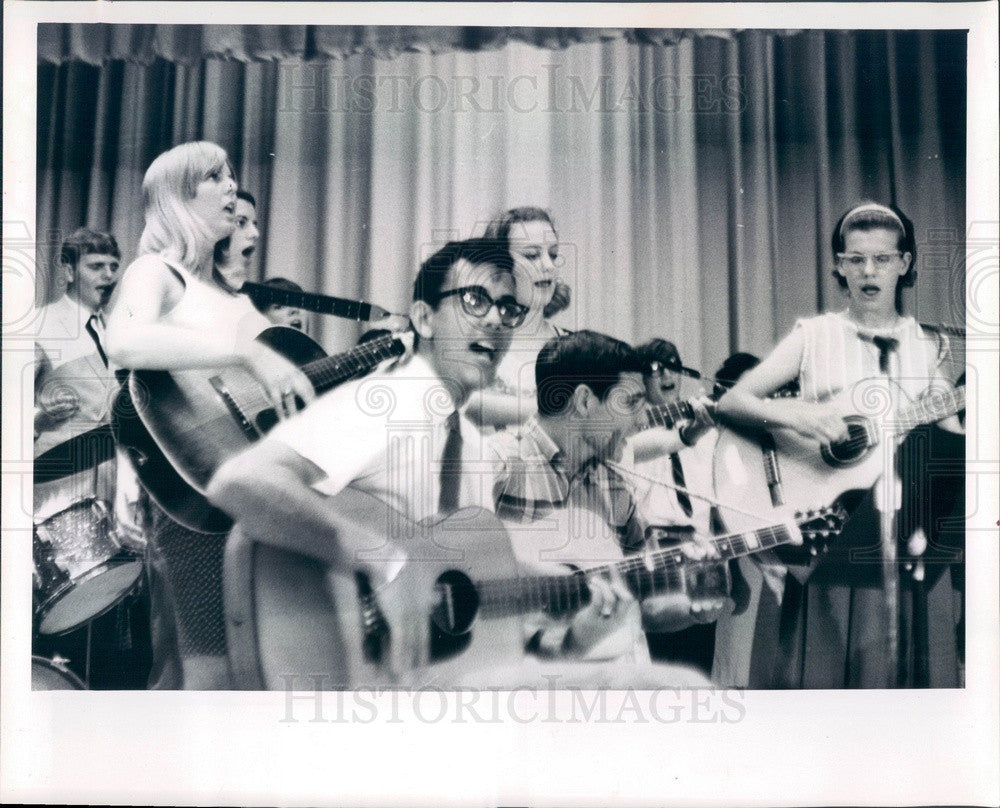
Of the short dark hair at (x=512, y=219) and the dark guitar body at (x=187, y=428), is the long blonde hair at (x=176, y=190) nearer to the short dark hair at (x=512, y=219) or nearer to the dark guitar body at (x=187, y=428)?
the dark guitar body at (x=187, y=428)

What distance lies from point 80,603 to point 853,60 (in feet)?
9.37

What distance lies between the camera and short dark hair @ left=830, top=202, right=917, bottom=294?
3.08 m

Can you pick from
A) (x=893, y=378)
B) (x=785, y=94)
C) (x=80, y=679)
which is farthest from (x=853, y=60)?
(x=80, y=679)

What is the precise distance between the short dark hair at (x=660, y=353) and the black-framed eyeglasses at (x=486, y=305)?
1.24 feet

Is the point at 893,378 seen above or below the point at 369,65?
below

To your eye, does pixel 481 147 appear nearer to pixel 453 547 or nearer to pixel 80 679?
pixel 453 547

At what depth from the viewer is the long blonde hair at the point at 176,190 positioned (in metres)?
3.06

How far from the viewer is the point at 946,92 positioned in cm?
310

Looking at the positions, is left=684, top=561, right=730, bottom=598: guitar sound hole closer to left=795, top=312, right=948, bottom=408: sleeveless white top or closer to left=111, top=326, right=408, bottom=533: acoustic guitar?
left=795, top=312, right=948, bottom=408: sleeveless white top

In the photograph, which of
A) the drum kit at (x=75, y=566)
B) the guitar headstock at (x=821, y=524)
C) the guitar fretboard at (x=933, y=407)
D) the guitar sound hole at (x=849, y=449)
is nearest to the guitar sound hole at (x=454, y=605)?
the drum kit at (x=75, y=566)

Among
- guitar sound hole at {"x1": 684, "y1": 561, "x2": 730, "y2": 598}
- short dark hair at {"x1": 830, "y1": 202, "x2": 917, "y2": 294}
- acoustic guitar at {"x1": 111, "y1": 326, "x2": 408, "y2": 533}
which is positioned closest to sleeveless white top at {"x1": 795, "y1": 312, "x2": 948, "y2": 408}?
short dark hair at {"x1": 830, "y1": 202, "x2": 917, "y2": 294}

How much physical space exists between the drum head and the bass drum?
96 millimetres

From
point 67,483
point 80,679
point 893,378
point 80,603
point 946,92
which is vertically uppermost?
point 946,92

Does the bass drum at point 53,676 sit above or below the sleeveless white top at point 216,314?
below
